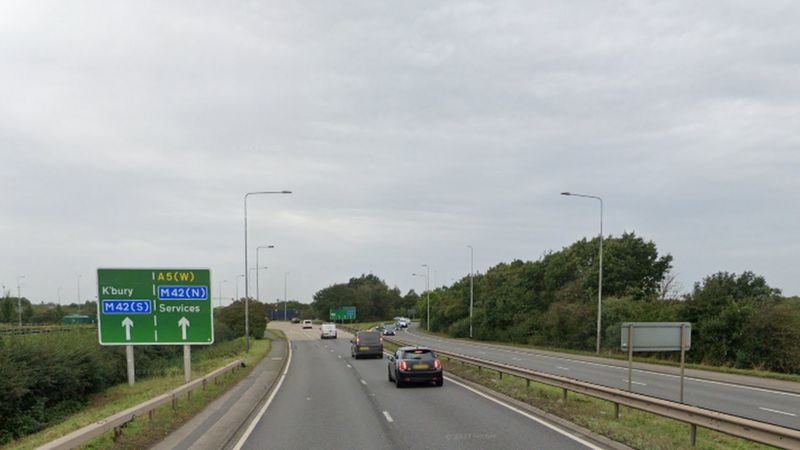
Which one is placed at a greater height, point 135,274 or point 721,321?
point 135,274

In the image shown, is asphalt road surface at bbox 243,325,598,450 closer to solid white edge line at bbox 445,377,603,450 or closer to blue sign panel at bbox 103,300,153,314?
solid white edge line at bbox 445,377,603,450

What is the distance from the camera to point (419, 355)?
916 inches

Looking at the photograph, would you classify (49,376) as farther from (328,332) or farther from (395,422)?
(328,332)

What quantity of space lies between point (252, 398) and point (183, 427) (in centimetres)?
597

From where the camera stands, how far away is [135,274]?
75.0 feet

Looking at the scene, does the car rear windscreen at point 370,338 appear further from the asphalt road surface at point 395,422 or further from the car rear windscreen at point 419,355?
the car rear windscreen at point 419,355

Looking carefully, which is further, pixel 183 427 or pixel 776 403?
pixel 776 403

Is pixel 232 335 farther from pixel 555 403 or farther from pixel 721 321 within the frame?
pixel 555 403

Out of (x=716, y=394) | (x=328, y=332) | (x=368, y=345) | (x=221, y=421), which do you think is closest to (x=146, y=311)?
(x=221, y=421)

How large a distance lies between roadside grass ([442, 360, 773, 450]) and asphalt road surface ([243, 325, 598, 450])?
2.58 ft

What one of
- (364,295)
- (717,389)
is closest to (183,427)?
(717,389)

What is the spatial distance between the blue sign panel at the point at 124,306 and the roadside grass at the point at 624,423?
41.5 feet

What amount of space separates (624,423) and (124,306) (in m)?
17.2

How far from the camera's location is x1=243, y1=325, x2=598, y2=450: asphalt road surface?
1162cm
